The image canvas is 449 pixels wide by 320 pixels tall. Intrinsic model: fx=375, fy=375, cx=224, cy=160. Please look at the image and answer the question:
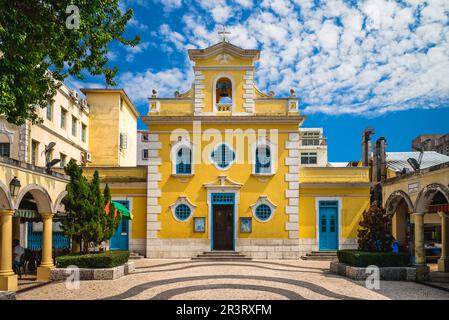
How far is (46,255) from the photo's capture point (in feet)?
49.2

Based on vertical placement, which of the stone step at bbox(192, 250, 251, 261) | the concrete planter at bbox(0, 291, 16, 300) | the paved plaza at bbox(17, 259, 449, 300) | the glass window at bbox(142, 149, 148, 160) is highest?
the glass window at bbox(142, 149, 148, 160)

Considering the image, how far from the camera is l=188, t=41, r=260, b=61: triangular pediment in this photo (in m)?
22.0

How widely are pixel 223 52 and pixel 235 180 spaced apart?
7593 mm

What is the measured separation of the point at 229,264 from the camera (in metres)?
18.7

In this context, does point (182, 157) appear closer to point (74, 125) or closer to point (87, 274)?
point (87, 274)

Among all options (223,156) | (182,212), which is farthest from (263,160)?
(182,212)

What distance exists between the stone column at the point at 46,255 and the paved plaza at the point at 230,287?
119cm

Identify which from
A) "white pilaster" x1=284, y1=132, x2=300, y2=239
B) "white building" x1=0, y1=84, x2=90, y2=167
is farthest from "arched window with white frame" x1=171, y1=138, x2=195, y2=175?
"white building" x1=0, y1=84, x2=90, y2=167

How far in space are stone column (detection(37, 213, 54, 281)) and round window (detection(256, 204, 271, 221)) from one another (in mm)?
11039

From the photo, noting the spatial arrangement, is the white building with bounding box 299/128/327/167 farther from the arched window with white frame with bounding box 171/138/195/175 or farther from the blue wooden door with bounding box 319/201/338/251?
the arched window with white frame with bounding box 171/138/195/175

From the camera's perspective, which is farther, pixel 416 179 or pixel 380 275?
pixel 416 179
